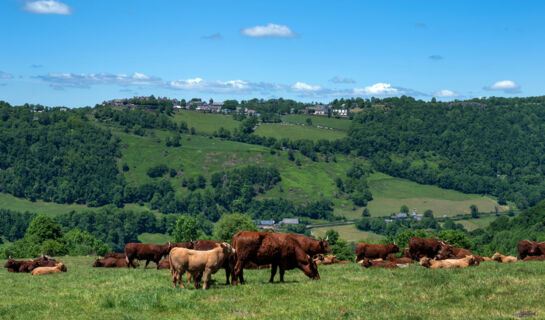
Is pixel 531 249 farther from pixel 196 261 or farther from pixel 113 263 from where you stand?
pixel 113 263

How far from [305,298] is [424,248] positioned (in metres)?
20.8

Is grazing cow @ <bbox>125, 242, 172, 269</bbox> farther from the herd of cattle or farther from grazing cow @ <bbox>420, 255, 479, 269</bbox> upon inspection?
grazing cow @ <bbox>420, 255, 479, 269</bbox>

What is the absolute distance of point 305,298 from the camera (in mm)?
22719

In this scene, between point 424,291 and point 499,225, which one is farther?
point 499,225

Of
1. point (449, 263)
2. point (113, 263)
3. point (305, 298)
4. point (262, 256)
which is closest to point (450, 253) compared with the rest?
point (449, 263)

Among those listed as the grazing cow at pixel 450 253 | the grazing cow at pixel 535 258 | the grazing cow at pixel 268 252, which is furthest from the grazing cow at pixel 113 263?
the grazing cow at pixel 535 258

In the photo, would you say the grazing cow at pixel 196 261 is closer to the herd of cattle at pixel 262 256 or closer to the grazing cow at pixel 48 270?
the herd of cattle at pixel 262 256

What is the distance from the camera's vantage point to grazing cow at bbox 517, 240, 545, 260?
140 feet

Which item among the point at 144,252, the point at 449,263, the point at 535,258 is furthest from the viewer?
the point at 144,252

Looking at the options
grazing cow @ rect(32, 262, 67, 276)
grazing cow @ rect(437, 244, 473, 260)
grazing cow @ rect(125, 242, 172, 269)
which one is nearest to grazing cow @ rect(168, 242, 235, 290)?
A: grazing cow @ rect(32, 262, 67, 276)

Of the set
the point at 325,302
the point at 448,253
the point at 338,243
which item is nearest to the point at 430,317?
the point at 325,302

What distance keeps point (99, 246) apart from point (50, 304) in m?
102

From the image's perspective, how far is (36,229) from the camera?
316 feet

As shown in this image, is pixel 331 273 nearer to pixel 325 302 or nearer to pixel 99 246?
pixel 325 302
